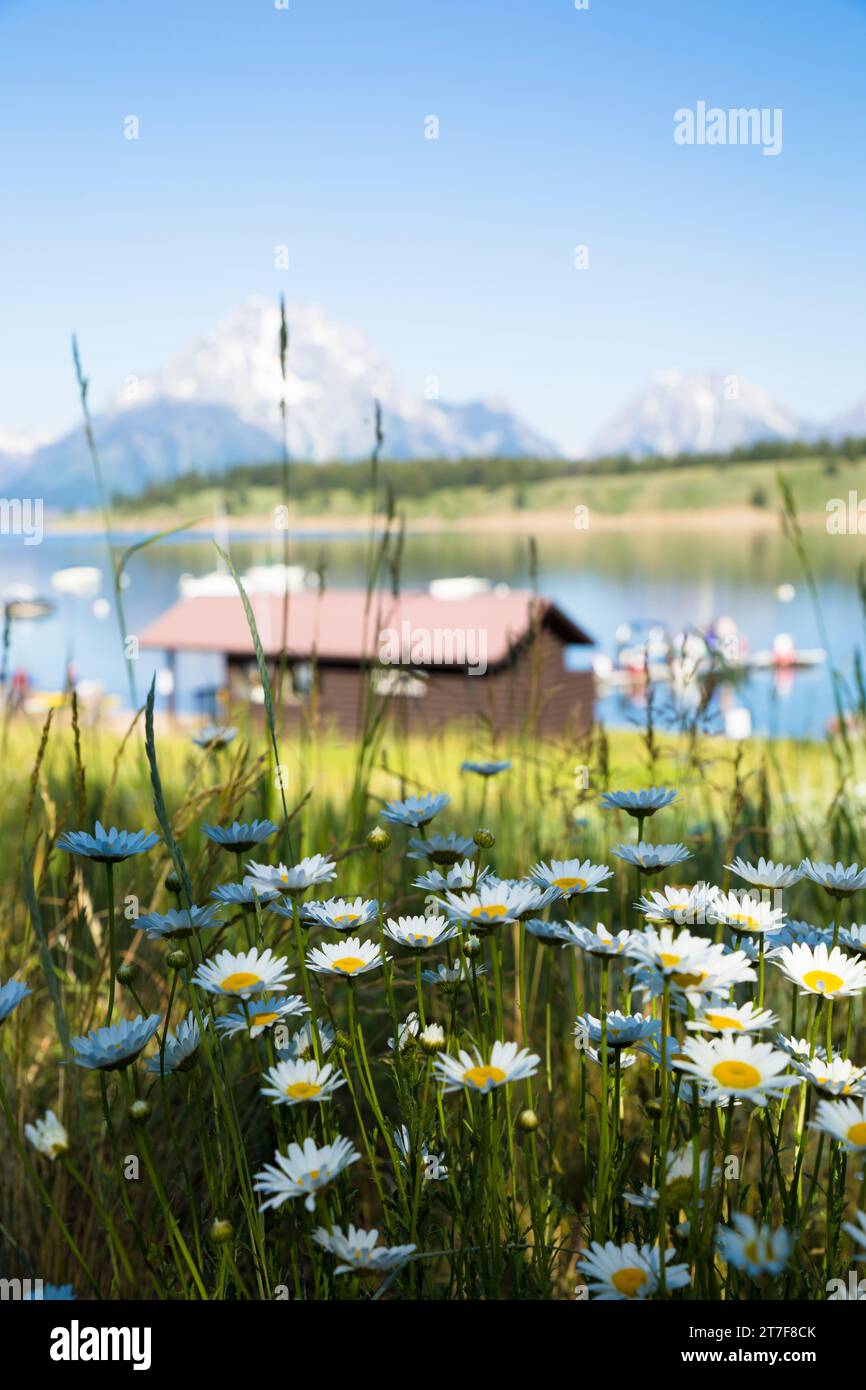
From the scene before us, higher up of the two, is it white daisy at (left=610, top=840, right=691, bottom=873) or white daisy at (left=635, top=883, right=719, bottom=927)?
white daisy at (left=610, top=840, right=691, bottom=873)

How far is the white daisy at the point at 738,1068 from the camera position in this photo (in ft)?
2.20

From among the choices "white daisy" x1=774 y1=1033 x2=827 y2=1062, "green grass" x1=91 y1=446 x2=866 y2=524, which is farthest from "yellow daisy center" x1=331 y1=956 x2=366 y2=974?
"green grass" x1=91 y1=446 x2=866 y2=524

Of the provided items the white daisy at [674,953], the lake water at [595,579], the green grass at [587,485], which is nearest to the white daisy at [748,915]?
the white daisy at [674,953]

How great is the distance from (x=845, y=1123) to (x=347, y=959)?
0.38 metres

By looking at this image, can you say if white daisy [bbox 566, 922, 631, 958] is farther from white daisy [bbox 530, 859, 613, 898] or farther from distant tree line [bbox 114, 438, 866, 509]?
distant tree line [bbox 114, 438, 866, 509]

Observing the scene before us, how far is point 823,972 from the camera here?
83cm

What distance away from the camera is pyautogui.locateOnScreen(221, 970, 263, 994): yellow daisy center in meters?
0.77

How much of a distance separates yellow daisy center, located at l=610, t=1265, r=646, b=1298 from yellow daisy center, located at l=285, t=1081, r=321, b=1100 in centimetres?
24

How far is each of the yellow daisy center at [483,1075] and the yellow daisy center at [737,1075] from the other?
0.46ft

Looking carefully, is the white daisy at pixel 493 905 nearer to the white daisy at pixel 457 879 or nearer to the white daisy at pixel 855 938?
the white daisy at pixel 457 879

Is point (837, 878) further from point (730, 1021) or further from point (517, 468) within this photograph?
point (517, 468)

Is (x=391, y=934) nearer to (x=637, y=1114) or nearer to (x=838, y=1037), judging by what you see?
(x=637, y=1114)

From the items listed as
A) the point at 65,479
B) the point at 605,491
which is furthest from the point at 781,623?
the point at 65,479
